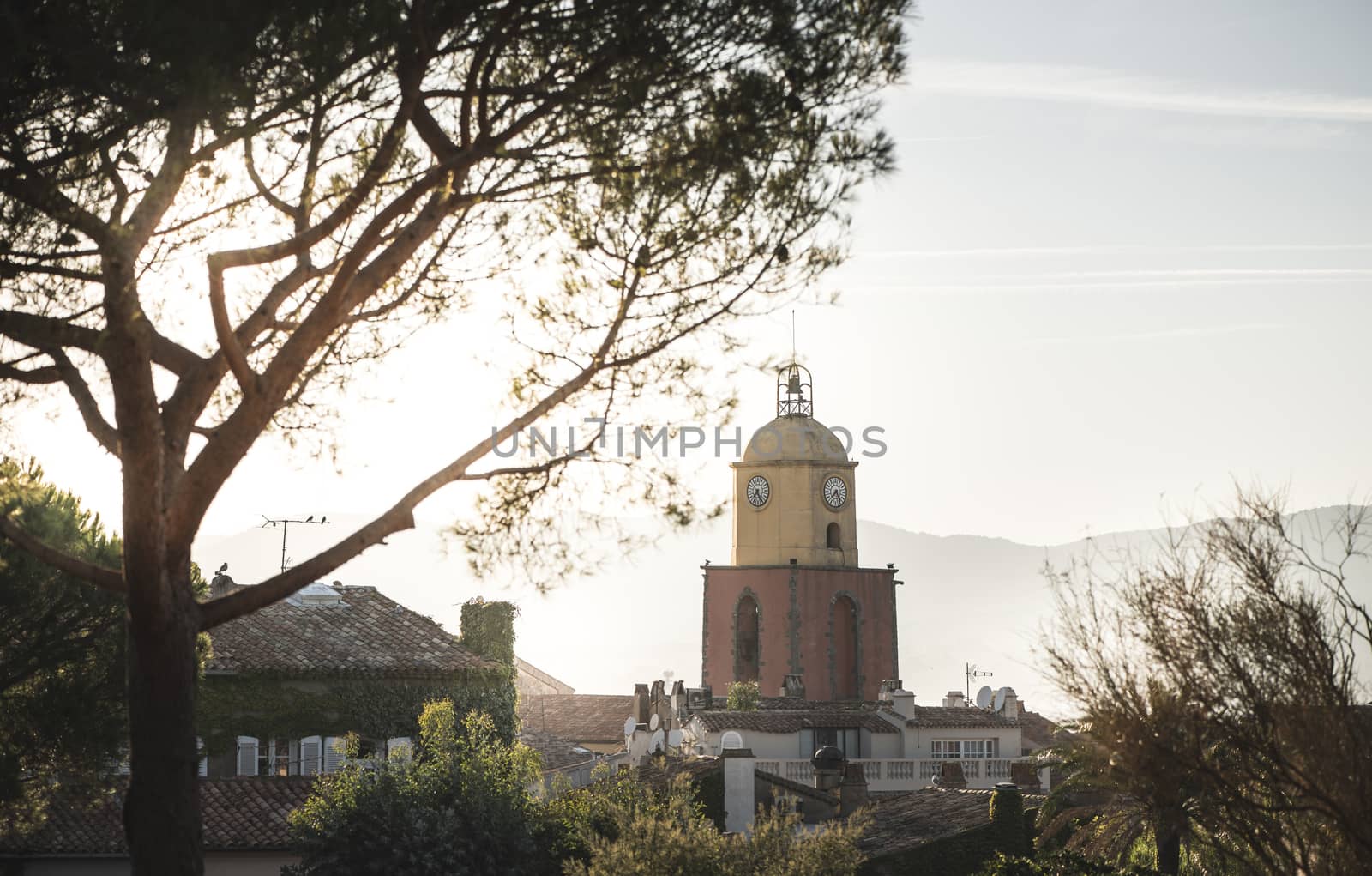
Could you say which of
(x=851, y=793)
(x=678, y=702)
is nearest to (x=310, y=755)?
(x=851, y=793)

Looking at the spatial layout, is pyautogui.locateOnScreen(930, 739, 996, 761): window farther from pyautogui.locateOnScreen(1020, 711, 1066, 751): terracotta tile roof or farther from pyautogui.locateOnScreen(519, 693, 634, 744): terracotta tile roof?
pyautogui.locateOnScreen(519, 693, 634, 744): terracotta tile roof

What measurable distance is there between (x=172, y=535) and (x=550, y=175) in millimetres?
3824

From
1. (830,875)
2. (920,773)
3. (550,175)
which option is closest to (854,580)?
(920,773)

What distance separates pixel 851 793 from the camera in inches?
1232

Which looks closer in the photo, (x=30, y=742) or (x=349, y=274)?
(x=349, y=274)

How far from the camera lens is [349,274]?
11.4 meters

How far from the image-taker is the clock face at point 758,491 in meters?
62.9

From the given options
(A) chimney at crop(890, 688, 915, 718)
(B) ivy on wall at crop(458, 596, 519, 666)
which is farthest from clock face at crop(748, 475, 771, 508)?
(B) ivy on wall at crop(458, 596, 519, 666)

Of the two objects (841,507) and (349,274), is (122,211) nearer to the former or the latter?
(349,274)

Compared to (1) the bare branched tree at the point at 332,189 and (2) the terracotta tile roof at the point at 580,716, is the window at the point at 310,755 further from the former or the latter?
(2) the terracotta tile roof at the point at 580,716

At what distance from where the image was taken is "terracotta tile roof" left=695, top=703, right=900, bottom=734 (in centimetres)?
4484

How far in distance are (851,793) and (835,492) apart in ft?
106

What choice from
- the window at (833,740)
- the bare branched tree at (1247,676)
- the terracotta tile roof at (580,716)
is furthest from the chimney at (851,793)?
the terracotta tile roof at (580,716)

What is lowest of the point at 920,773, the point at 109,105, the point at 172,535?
the point at 920,773
